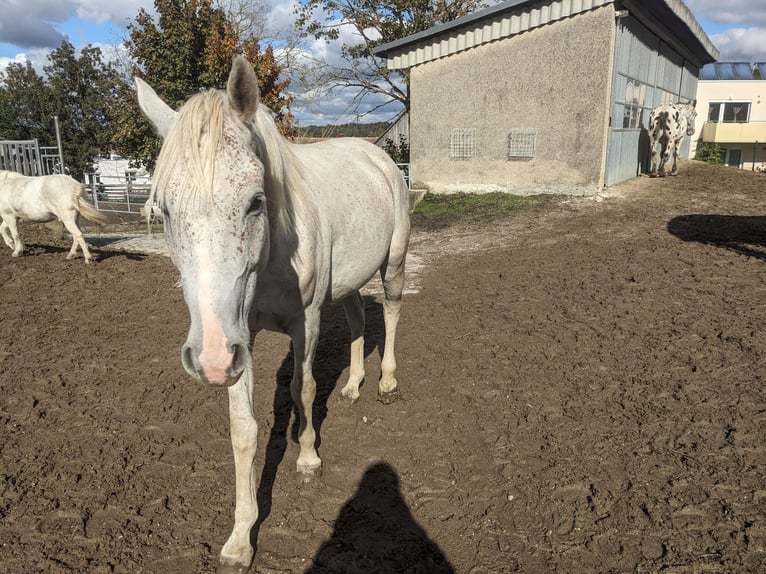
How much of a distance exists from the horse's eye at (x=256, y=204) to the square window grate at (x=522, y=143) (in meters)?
12.4

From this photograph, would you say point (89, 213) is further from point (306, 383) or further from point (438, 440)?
point (438, 440)

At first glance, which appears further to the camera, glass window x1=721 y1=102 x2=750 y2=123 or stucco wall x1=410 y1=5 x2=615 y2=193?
glass window x1=721 y1=102 x2=750 y2=123

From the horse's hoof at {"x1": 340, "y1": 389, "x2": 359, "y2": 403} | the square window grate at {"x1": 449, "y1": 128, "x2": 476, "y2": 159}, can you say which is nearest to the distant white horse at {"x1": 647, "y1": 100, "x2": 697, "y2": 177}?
the square window grate at {"x1": 449, "y1": 128, "x2": 476, "y2": 159}

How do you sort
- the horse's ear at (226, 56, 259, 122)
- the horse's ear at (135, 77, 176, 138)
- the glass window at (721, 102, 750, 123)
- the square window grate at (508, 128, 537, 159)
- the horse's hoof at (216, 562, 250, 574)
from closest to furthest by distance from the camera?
1. the horse's ear at (226, 56, 259, 122)
2. the horse's ear at (135, 77, 176, 138)
3. the horse's hoof at (216, 562, 250, 574)
4. the square window grate at (508, 128, 537, 159)
5. the glass window at (721, 102, 750, 123)

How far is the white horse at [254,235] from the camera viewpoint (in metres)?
1.71

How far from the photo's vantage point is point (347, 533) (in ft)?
8.46

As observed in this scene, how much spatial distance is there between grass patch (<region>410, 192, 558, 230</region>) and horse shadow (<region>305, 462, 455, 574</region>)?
351 inches

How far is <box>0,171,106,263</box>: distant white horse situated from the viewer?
8.84 m

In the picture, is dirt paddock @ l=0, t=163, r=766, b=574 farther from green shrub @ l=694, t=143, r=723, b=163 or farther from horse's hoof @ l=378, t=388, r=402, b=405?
green shrub @ l=694, t=143, r=723, b=163

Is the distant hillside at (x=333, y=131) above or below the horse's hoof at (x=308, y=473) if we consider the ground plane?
above

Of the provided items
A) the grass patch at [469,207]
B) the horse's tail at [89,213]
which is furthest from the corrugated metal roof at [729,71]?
the horse's tail at [89,213]

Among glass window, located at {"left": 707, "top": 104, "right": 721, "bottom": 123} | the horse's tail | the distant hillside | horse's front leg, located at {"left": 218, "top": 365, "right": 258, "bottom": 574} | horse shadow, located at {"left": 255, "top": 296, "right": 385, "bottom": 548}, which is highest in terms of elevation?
glass window, located at {"left": 707, "top": 104, "right": 721, "bottom": 123}

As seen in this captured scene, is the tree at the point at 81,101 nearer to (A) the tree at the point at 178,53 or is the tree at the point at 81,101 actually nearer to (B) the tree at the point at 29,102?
(B) the tree at the point at 29,102

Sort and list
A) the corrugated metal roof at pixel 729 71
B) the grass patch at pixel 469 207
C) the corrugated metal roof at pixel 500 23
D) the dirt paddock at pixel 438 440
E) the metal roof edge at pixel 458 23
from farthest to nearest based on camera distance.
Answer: the corrugated metal roof at pixel 729 71
the metal roof edge at pixel 458 23
the corrugated metal roof at pixel 500 23
the grass patch at pixel 469 207
the dirt paddock at pixel 438 440
